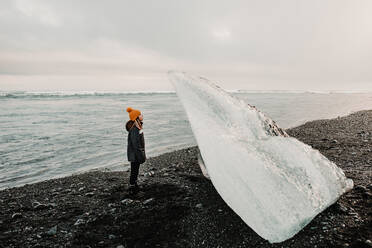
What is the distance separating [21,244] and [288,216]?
13.6ft

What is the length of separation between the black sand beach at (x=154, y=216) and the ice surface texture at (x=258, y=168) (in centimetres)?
36

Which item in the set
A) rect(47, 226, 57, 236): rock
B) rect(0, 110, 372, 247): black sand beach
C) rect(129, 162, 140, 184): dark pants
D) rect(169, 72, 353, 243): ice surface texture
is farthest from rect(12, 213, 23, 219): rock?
rect(169, 72, 353, 243): ice surface texture

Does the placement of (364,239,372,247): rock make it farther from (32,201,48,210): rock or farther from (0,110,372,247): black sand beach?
(32,201,48,210): rock

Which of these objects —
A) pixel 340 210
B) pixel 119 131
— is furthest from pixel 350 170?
pixel 119 131

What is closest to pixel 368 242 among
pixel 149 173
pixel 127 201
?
pixel 127 201

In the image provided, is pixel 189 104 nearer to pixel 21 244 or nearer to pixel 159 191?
pixel 159 191

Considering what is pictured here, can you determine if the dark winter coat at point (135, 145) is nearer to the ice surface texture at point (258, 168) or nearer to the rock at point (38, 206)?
the ice surface texture at point (258, 168)

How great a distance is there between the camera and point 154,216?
472cm

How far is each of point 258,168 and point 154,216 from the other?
6.99 feet

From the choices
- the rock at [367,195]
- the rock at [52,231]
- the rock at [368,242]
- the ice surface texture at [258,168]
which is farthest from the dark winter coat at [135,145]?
the rock at [367,195]

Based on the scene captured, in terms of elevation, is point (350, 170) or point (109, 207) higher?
point (350, 170)

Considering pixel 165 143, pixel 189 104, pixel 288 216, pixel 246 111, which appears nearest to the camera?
pixel 288 216

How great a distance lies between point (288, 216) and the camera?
11.1 feet

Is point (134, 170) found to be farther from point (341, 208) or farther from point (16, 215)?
point (341, 208)
